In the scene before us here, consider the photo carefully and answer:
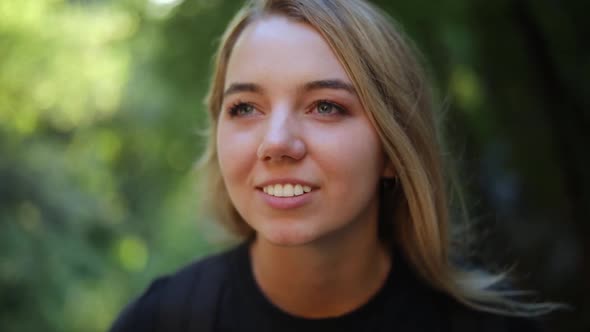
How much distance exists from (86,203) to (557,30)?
405 cm

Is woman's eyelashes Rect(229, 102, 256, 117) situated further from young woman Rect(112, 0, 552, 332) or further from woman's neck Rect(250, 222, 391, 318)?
woman's neck Rect(250, 222, 391, 318)

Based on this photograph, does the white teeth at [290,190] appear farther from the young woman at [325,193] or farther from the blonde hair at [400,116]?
the blonde hair at [400,116]

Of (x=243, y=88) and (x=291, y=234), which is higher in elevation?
(x=243, y=88)

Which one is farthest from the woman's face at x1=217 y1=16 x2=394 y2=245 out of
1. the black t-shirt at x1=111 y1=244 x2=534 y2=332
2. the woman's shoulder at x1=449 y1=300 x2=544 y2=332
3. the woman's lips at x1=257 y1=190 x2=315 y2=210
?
the woman's shoulder at x1=449 y1=300 x2=544 y2=332

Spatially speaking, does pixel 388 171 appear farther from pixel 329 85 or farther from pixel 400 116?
pixel 329 85

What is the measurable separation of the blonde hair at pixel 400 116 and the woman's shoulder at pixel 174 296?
442 millimetres

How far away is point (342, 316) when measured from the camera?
185 centimetres

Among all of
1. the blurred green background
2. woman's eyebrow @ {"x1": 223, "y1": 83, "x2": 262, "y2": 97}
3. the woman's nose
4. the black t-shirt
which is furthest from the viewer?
the blurred green background

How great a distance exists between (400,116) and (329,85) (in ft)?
0.93

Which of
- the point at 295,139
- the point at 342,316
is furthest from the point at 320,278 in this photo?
the point at 295,139

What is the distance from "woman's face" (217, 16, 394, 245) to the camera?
1.62m

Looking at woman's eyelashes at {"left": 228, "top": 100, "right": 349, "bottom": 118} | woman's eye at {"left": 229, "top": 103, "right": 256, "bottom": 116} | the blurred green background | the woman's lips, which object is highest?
woman's eyelashes at {"left": 228, "top": 100, "right": 349, "bottom": 118}

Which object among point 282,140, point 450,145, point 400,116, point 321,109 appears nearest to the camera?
point 282,140

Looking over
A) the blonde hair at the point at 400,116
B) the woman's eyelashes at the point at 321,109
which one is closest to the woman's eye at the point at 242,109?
the woman's eyelashes at the point at 321,109
